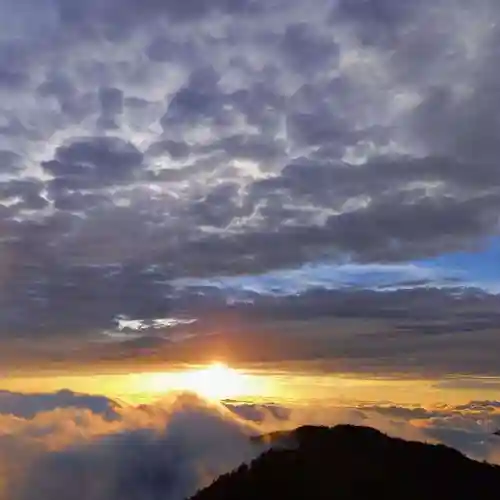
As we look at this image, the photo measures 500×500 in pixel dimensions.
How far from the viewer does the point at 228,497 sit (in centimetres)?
19600

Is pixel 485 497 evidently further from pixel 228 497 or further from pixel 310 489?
pixel 228 497

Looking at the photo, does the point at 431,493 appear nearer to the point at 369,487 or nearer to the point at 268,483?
the point at 369,487

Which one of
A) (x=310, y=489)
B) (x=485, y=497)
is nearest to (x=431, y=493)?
(x=485, y=497)

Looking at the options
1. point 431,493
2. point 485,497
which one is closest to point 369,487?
point 431,493

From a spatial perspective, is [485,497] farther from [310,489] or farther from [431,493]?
[310,489]

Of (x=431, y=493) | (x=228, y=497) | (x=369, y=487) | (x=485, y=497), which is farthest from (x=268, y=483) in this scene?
(x=485, y=497)

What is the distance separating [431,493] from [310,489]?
3050 centimetres

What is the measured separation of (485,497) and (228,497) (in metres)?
64.0

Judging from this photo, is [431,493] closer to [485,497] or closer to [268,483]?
[485,497]

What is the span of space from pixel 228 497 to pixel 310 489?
2085cm

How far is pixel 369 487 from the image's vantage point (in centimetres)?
19862

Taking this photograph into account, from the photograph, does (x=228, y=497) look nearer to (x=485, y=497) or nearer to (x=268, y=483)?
(x=268, y=483)

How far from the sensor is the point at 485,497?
192 meters

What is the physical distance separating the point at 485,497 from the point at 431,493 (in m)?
13.0
